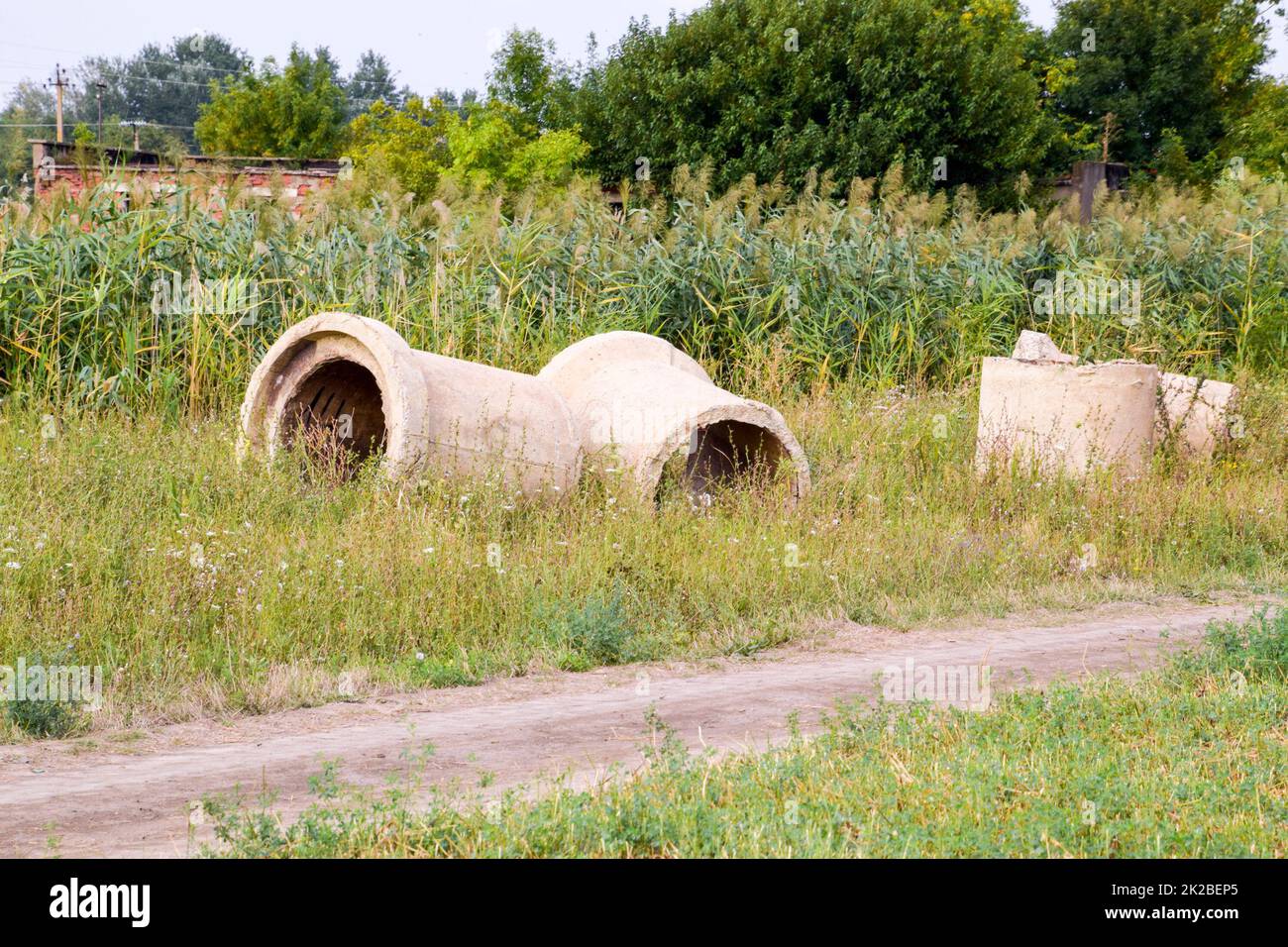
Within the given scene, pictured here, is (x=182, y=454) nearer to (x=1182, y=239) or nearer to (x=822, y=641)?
(x=822, y=641)

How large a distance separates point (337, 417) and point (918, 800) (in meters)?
6.88

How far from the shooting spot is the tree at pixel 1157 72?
3650 cm

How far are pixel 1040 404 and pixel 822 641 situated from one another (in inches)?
159

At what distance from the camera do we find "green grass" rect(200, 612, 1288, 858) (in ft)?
13.0

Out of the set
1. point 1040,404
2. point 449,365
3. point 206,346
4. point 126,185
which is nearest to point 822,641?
point 449,365

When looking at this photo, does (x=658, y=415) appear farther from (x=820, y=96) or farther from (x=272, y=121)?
(x=272, y=121)

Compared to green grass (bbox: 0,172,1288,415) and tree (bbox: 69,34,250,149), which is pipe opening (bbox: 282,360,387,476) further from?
tree (bbox: 69,34,250,149)

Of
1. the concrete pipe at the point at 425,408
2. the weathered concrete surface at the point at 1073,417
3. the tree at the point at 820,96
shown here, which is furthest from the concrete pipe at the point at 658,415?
the tree at the point at 820,96

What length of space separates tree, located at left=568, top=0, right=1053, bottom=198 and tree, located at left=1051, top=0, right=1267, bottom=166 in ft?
41.3

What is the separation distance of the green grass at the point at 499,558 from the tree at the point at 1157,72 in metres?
29.0

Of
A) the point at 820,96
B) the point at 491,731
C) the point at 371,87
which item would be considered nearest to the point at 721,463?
the point at 491,731

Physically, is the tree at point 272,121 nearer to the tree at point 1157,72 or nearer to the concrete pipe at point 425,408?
the tree at point 1157,72

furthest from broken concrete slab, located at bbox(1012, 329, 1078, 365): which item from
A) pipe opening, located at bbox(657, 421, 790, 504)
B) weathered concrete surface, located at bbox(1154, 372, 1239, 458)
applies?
pipe opening, located at bbox(657, 421, 790, 504)

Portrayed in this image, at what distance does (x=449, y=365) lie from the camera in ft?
30.4
